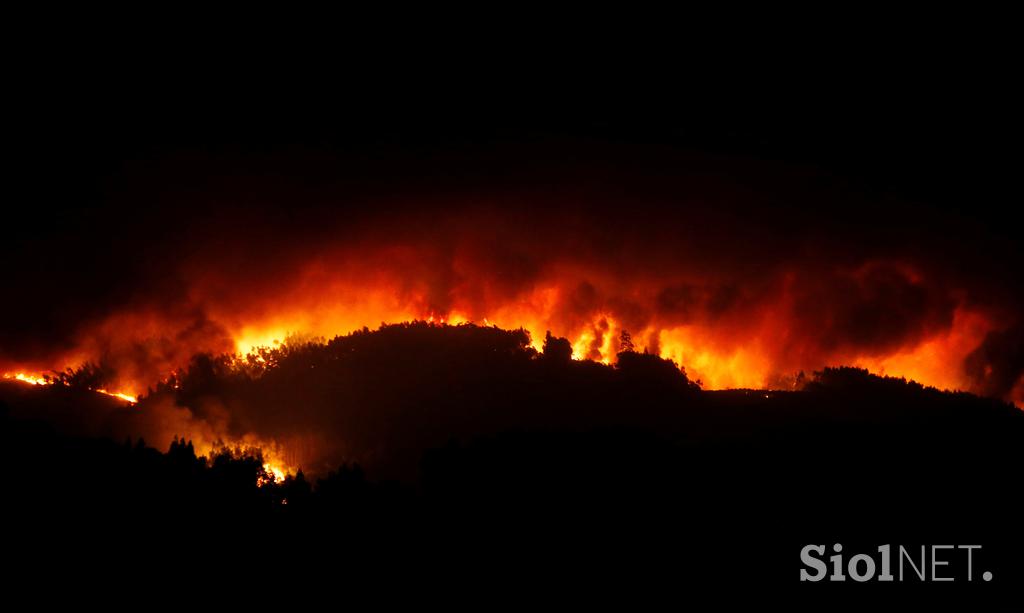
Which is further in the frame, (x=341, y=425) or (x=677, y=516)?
(x=341, y=425)

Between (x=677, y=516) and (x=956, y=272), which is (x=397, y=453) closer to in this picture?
(x=677, y=516)

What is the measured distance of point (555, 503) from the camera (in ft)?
66.0

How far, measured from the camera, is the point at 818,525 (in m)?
19.6

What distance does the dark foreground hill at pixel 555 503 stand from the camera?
1794 centimetres

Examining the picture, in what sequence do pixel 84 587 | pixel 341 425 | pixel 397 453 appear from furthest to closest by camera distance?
pixel 341 425 → pixel 397 453 → pixel 84 587

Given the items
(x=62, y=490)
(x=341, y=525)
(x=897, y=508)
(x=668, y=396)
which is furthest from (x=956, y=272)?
(x=62, y=490)

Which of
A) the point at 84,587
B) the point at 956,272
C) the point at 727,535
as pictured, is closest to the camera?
the point at 84,587

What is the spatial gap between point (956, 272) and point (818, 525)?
38.9 meters

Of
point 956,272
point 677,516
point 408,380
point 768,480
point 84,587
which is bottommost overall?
point 84,587

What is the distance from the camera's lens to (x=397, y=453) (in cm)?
2638

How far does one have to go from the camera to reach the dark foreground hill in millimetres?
17938

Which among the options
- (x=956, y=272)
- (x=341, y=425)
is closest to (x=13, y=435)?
(x=341, y=425)

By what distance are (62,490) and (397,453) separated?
10.5m

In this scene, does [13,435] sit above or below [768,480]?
below
